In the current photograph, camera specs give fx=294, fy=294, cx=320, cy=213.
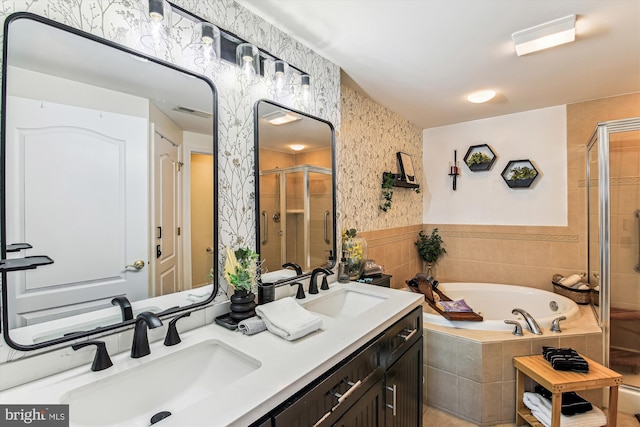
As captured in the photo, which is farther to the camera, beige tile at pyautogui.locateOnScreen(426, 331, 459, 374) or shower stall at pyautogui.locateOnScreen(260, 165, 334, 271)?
beige tile at pyautogui.locateOnScreen(426, 331, 459, 374)

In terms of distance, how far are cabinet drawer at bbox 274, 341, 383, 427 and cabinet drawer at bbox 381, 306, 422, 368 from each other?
82 mm

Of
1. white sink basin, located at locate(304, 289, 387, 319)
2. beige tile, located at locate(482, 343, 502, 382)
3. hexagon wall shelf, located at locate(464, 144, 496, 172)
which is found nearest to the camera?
white sink basin, located at locate(304, 289, 387, 319)

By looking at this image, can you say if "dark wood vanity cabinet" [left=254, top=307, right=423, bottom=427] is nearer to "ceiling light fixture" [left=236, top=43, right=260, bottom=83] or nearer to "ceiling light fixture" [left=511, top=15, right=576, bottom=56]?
"ceiling light fixture" [left=236, top=43, right=260, bottom=83]

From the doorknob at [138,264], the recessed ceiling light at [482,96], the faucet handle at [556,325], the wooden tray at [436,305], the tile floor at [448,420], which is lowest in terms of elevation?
the tile floor at [448,420]

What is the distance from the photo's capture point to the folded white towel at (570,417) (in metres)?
1.68

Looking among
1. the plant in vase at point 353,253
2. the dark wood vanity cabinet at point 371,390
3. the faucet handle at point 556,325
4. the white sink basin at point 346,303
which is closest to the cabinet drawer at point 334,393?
the dark wood vanity cabinet at point 371,390

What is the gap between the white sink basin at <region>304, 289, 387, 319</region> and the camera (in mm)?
1639

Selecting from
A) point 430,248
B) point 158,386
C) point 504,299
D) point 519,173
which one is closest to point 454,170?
point 519,173

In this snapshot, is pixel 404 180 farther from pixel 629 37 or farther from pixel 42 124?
pixel 42 124

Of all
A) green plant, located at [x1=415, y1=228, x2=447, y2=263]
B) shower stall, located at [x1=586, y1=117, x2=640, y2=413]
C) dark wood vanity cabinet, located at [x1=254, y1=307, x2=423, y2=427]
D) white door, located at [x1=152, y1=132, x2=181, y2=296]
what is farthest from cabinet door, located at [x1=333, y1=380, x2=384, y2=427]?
green plant, located at [x1=415, y1=228, x2=447, y2=263]

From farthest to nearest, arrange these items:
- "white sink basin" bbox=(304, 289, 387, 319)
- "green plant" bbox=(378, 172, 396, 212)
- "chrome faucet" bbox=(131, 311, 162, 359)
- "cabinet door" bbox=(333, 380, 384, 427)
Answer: "green plant" bbox=(378, 172, 396, 212), "white sink basin" bbox=(304, 289, 387, 319), "cabinet door" bbox=(333, 380, 384, 427), "chrome faucet" bbox=(131, 311, 162, 359)

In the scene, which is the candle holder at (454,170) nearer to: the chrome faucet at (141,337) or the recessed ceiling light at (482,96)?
the recessed ceiling light at (482,96)

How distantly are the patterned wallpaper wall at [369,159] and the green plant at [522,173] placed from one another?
1.02 m

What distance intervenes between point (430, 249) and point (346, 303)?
2000mm
